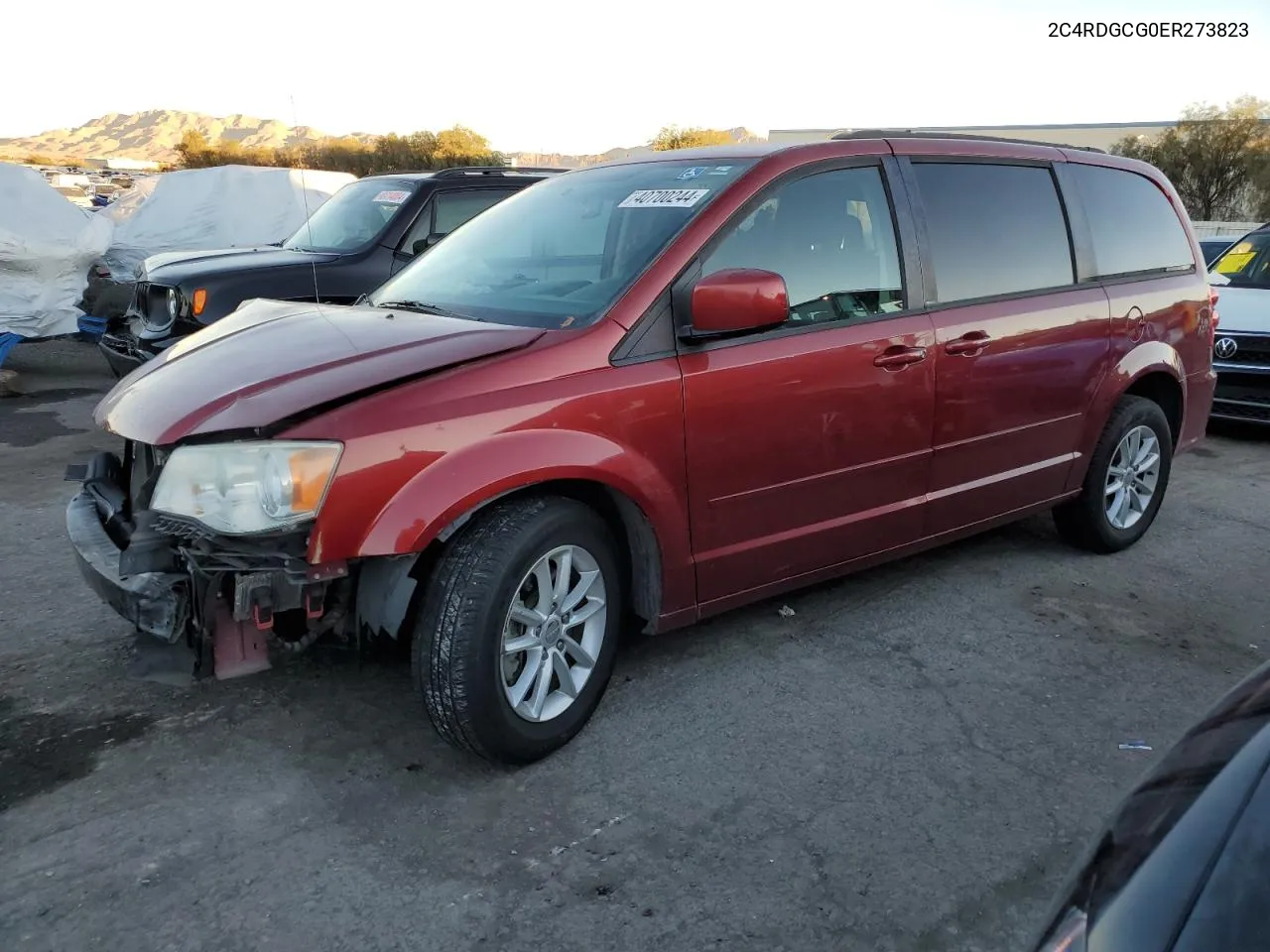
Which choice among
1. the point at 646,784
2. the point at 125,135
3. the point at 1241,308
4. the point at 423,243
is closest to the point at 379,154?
the point at 423,243

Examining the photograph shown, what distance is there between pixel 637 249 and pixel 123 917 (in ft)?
7.70

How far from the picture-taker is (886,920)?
7.80 feet

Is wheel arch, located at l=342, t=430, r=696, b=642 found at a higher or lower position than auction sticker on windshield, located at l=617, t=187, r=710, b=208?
lower

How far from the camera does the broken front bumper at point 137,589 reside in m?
2.63

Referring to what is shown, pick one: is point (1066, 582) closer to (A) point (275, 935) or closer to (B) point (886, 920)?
(B) point (886, 920)

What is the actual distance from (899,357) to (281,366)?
7.04 ft

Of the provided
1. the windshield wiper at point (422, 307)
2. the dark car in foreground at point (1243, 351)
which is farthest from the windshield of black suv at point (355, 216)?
the dark car in foreground at point (1243, 351)

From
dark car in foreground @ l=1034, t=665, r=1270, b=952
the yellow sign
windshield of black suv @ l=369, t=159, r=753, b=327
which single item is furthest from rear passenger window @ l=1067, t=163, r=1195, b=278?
the yellow sign

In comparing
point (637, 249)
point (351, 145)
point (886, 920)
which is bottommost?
point (886, 920)

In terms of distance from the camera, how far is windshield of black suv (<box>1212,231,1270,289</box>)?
8.16 metres

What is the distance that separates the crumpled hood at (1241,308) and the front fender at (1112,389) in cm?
341

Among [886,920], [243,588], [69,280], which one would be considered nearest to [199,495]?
[243,588]

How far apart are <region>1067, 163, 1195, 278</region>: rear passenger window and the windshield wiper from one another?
295 centimetres

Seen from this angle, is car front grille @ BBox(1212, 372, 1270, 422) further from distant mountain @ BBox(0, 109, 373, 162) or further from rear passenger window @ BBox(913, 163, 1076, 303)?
distant mountain @ BBox(0, 109, 373, 162)
